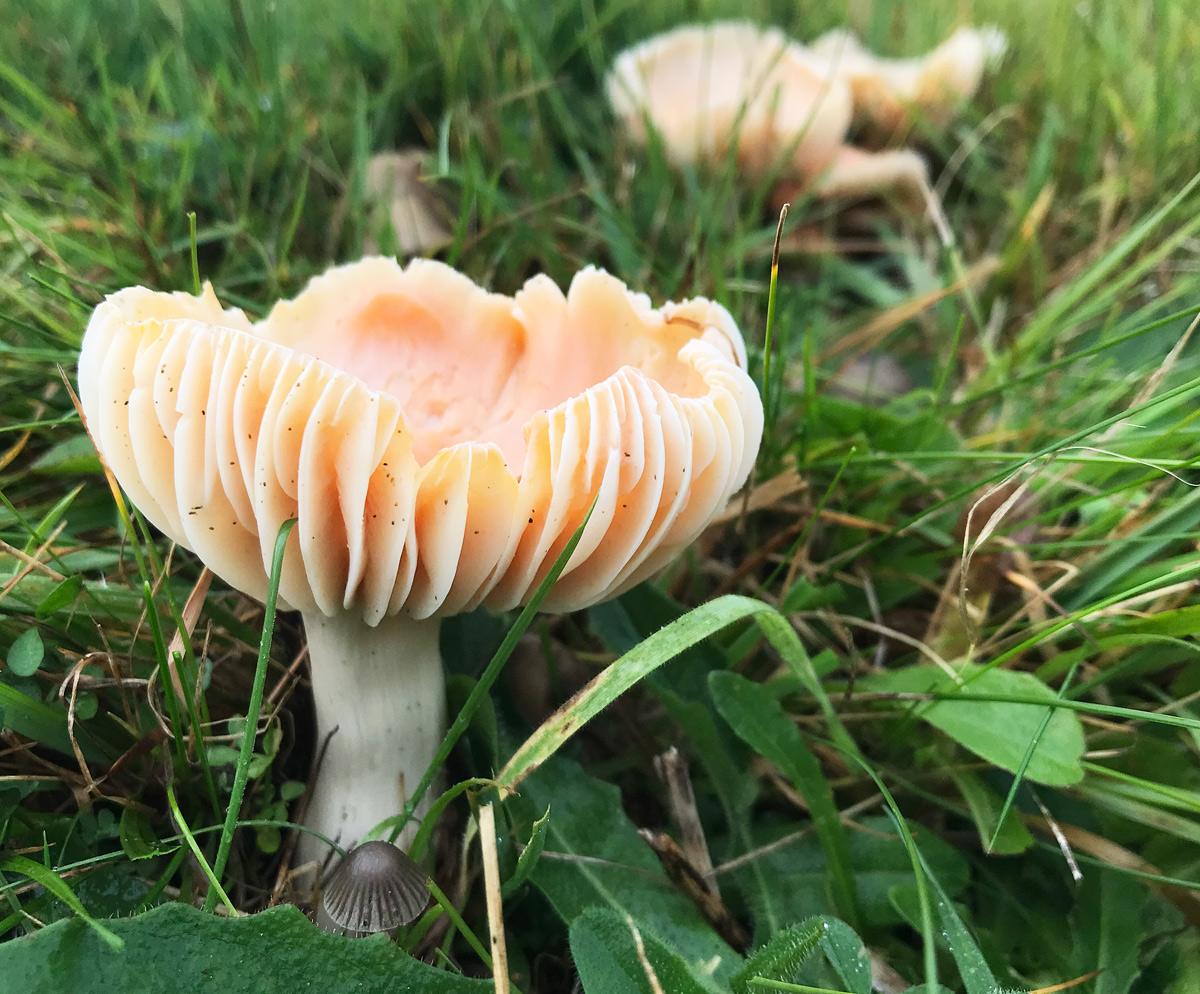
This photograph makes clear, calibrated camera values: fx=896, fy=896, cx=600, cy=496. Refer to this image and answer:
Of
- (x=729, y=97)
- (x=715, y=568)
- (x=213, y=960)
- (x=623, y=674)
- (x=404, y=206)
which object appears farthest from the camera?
(x=729, y=97)

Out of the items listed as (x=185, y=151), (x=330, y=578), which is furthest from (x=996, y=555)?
(x=185, y=151)

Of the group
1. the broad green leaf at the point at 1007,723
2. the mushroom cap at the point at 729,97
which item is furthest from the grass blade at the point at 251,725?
the mushroom cap at the point at 729,97

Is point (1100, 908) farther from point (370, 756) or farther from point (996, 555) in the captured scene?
point (370, 756)

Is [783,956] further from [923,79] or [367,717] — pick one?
[923,79]

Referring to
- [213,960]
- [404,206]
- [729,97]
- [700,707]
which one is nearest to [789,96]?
[729,97]

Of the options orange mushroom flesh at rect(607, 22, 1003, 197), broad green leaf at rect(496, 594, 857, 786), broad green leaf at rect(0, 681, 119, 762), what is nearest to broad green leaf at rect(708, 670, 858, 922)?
broad green leaf at rect(496, 594, 857, 786)

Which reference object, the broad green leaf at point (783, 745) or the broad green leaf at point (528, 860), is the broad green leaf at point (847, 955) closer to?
the broad green leaf at point (783, 745)
